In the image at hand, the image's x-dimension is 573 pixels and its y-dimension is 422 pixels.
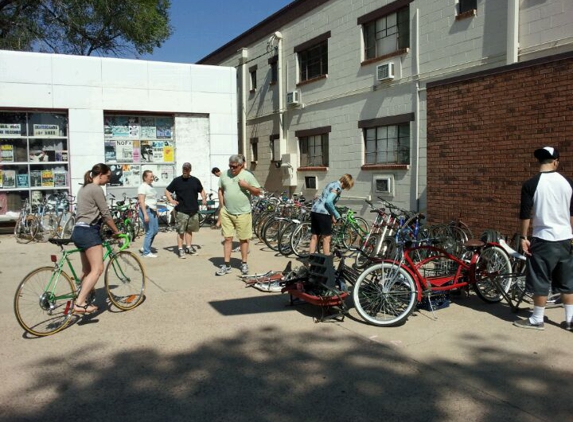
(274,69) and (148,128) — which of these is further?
(274,69)

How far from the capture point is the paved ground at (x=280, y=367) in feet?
12.5

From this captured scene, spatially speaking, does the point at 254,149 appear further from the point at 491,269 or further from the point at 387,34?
the point at 491,269

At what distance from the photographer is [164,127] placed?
15180 mm

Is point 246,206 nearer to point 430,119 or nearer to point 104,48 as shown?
point 430,119

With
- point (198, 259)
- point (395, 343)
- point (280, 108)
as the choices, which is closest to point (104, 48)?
point (280, 108)

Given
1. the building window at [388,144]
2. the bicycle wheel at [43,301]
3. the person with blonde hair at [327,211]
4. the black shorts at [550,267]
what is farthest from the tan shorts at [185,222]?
the black shorts at [550,267]

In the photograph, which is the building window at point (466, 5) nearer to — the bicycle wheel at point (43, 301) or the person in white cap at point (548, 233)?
the person in white cap at point (548, 233)

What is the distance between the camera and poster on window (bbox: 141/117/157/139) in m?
14.9

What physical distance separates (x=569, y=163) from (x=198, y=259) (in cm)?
665

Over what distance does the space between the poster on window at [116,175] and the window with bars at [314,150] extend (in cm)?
592

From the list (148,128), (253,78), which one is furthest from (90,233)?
(253,78)

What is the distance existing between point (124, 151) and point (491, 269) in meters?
11.0

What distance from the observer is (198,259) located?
10.0 metres

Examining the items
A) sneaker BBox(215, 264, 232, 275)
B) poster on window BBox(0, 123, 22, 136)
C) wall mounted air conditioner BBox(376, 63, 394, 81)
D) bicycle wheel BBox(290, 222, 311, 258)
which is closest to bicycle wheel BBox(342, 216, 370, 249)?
bicycle wheel BBox(290, 222, 311, 258)
